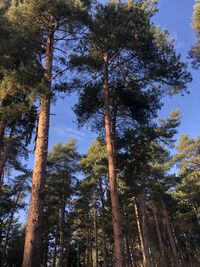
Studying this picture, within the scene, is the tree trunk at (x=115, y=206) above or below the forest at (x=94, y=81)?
below

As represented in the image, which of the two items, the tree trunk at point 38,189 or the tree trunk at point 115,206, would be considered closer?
the tree trunk at point 38,189

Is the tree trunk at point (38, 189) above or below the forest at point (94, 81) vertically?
below

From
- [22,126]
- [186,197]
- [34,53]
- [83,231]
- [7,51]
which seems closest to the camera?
[7,51]

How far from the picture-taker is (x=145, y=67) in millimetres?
12531

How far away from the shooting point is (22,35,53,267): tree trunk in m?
6.93

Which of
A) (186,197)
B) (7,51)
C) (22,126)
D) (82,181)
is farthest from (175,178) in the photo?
(7,51)

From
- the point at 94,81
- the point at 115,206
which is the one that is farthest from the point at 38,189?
the point at 94,81

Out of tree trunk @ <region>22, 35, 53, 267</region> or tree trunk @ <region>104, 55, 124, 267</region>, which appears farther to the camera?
tree trunk @ <region>104, 55, 124, 267</region>

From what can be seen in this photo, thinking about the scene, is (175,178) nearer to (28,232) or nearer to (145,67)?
(145,67)

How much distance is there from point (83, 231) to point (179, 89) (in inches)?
965

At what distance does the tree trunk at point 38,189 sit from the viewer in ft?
22.7

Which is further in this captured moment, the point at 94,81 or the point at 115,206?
the point at 94,81

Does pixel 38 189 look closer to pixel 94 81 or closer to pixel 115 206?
pixel 115 206

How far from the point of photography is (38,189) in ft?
26.0
